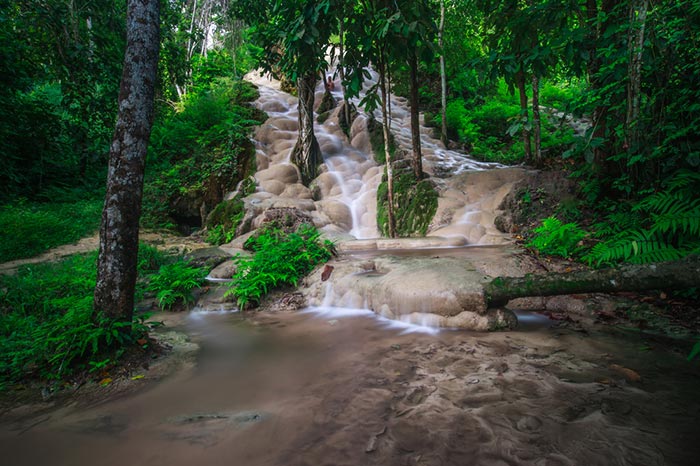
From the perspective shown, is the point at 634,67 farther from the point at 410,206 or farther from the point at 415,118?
the point at 410,206

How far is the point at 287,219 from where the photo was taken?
873 centimetres

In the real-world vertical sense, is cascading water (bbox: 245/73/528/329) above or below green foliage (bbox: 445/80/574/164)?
below

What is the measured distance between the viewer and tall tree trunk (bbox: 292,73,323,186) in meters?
11.3

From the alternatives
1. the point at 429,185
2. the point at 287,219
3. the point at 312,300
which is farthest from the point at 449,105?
the point at 312,300

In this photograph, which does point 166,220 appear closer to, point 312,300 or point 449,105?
point 312,300

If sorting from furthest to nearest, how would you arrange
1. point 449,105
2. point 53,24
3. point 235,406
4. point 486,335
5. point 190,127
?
1. point 449,105
2. point 190,127
3. point 53,24
4. point 486,335
5. point 235,406

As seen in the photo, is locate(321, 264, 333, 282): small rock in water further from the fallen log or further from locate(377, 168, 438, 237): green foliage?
locate(377, 168, 438, 237): green foliage

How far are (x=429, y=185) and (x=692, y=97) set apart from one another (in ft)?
17.6

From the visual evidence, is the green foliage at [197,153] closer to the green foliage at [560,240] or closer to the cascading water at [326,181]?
the cascading water at [326,181]

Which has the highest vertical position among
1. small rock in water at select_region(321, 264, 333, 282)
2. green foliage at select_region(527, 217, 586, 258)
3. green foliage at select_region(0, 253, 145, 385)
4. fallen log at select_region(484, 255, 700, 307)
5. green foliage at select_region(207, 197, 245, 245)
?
green foliage at select_region(207, 197, 245, 245)

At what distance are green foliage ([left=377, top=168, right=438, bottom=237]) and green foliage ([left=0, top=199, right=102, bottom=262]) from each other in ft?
26.1

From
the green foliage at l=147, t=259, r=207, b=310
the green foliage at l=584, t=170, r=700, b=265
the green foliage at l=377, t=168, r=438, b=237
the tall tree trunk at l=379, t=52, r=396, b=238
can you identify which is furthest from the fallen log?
the green foliage at l=377, t=168, r=438, b=237

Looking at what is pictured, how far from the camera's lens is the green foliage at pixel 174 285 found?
16.7 ft

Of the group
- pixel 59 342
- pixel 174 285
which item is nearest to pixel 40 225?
pixel 174 285
